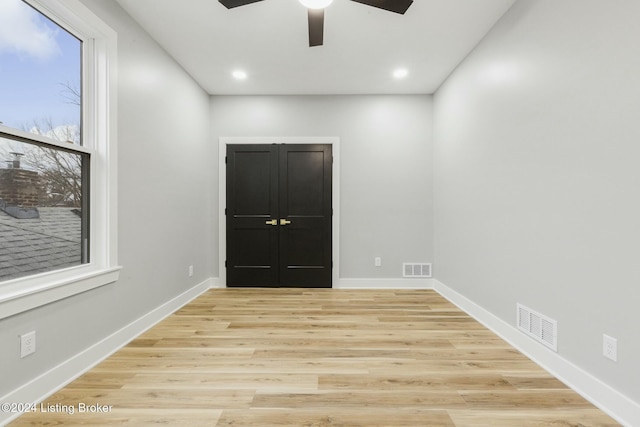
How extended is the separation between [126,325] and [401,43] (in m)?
3.56

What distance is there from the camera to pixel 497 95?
260cm

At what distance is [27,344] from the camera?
1640 mm

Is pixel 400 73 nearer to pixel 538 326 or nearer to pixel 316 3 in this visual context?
pixel 316 3

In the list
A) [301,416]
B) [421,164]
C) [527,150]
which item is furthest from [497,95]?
[301,416]

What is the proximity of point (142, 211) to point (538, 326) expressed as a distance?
10.9ft

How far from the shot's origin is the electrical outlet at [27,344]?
1613 millimetres

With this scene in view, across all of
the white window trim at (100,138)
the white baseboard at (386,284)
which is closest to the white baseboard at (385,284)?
the white baseboard at (386,284)

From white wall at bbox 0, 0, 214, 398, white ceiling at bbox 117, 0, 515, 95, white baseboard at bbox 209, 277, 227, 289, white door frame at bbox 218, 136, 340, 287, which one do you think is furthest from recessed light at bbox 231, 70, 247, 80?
white baseboard at bbox 209, 277, 227, 289

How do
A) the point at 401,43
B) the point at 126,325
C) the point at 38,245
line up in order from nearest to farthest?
the point at 38,245
the point at 126,325
the point at 401,43

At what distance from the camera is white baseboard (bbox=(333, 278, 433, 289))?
4145 millimetres

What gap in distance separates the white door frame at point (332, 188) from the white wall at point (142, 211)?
30 centimetres

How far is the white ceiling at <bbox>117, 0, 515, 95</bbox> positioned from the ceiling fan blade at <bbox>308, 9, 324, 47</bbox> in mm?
270

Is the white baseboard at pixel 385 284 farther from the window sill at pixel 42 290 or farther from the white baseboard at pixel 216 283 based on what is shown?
the window sill at pixel 42 290

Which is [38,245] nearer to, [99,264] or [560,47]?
[99,264]
